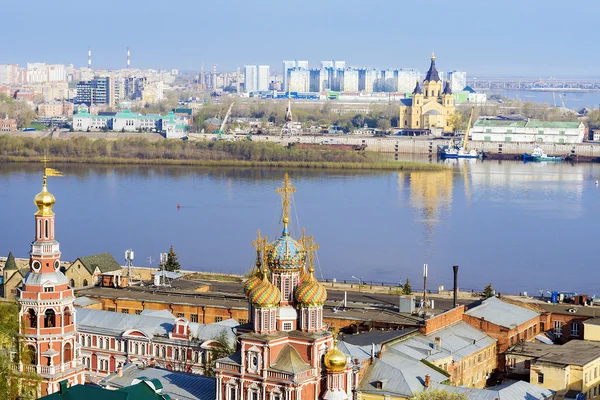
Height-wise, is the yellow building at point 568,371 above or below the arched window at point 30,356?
below

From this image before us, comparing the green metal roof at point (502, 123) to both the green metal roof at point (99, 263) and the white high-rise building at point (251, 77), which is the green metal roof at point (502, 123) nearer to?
the green metal roof at point (99, 263)

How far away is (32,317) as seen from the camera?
25.3 ft

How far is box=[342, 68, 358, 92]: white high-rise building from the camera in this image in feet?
278

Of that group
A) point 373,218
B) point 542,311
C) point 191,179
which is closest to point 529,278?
point 542,311

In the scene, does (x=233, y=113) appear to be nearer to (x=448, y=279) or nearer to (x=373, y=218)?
(x=373, y=218)

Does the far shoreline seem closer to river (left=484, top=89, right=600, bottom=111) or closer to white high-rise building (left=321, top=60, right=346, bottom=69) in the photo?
river (left=484, top=89, right=600, bottom=111)

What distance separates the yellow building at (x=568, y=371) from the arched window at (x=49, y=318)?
133 inches

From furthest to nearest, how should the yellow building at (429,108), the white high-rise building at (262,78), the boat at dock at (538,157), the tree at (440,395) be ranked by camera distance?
the white high-rise building at (262,78) → the yellow building at (429,108) → the boat at dock at (538,157) → the tree at (440,395)

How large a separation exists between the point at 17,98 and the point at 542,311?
58086 mm

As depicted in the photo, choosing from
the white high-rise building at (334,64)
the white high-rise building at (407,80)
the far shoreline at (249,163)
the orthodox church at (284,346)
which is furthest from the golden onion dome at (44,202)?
the white high-rise building at (334,64)

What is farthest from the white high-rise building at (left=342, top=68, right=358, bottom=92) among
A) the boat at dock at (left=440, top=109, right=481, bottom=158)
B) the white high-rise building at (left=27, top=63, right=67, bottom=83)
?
the boat at dock at (left=440, top=109, right=481, bottom=158)

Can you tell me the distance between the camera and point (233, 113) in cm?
5612

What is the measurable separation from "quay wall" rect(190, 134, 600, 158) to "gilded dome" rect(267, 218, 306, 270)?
3391 cm

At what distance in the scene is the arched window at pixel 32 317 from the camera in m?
7.70
